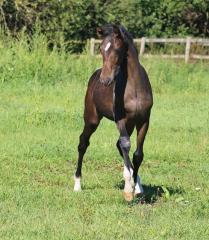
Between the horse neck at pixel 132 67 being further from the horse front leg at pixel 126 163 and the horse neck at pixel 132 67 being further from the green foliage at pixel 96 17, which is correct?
the green foliage at pixel 96 17

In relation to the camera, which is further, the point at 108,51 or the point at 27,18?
the point at 27,18

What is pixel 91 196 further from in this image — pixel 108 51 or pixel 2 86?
pixel 2 86

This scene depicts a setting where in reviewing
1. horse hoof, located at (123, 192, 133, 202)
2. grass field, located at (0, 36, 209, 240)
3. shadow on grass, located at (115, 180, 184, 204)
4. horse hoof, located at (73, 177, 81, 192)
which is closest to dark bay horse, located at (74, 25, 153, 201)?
horse hoof, located at (123, 192, 133, 202)

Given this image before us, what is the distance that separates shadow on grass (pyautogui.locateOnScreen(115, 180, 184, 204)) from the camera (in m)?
8.60

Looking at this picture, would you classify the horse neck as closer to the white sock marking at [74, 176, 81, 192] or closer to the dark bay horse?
the dark bay horse

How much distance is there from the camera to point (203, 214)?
25.7 feet

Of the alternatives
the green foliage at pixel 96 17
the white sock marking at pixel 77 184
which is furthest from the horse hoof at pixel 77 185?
the green foliage at pixel 96 17

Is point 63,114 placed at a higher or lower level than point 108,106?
lower

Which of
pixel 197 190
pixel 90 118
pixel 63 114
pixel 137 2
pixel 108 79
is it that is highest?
pixel 108 79

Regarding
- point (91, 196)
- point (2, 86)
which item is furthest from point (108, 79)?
point (2, 86)

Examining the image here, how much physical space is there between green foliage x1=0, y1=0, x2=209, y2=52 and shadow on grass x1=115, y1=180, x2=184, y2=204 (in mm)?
18258

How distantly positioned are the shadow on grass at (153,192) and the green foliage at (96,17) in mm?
18258

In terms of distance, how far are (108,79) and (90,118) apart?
6.20 feet

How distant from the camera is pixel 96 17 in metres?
33.2
